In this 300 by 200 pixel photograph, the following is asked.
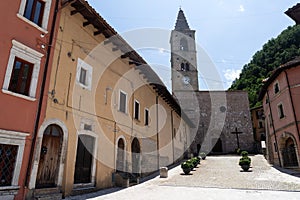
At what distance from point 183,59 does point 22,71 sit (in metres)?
37.4

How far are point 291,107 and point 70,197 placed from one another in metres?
16.6

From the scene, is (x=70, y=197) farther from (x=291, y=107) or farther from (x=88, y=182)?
(x=291, y=107)

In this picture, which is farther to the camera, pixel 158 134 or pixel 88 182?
pixel 158 134

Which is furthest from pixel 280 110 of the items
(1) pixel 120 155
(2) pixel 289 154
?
(1) pixel 120 155

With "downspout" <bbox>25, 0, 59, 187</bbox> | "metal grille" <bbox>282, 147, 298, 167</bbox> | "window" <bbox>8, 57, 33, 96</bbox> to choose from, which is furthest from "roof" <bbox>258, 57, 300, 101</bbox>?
"window" <bbox>8, 57, 33, 96</bbox>

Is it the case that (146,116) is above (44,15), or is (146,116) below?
below

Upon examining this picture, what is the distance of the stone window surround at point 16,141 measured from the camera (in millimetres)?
6538

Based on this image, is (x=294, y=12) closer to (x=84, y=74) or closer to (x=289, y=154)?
(x=84, y=74)

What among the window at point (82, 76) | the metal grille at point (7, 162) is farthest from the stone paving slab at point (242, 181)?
the metal grille at point (7, 162)

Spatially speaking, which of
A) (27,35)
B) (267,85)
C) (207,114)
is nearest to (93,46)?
(27,35)

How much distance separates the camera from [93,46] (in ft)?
36.1

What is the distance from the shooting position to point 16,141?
22.5ft

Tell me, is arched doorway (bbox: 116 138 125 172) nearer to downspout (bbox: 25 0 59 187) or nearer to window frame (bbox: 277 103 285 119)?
downspout (bbox: 25 0 59 187)

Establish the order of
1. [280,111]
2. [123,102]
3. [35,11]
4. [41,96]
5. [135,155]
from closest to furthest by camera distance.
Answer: [41,96]
[35,11]
[123,102]
[135,155]
[280,111]
